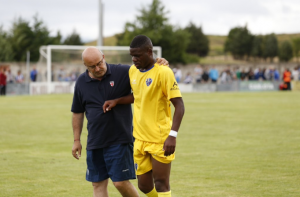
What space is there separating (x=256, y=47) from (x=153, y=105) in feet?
351

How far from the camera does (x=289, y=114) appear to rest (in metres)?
20.3

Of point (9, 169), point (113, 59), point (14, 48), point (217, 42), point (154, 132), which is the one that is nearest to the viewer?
point (154, 132)

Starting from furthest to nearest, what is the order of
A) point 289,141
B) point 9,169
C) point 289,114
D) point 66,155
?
point 289,114, point 289,141, point 66,155, point 9,169

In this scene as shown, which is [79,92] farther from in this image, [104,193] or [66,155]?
[66,155]

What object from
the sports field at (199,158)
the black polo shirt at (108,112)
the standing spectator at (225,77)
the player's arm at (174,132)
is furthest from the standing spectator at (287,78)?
the player's arm at (174,132)

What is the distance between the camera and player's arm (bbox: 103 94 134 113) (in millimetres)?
5633

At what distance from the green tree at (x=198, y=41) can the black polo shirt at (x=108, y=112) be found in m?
107

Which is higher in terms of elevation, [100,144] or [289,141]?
[100,144]

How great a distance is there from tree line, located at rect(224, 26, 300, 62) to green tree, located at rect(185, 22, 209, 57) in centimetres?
535

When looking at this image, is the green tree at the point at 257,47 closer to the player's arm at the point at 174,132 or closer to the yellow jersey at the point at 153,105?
the yellow jersey at the point at 153,105

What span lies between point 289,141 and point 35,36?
67.1 m

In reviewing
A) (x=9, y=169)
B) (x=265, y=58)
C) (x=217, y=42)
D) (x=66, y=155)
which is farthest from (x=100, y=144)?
(x=217, y=42)

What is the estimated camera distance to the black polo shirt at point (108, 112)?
Answer: 224 inches

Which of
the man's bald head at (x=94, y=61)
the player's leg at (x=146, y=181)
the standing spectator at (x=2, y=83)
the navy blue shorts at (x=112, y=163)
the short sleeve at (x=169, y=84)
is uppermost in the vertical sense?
the man's bald head at (x=94, y=61)
